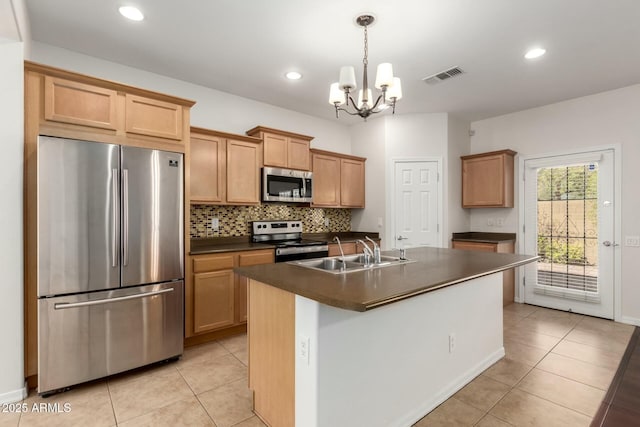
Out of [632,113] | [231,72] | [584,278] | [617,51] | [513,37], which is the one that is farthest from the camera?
[584,278]

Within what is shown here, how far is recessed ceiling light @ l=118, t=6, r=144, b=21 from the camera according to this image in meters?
2.31

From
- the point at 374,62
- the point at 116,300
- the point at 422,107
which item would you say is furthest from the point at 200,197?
the point at 422,107

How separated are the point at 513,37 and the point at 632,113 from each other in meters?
→ 2.31

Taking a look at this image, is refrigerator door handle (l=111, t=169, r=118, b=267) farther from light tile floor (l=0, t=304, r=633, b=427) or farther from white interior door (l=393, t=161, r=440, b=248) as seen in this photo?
white interior door (l=393, t=161, r=440, b=248)

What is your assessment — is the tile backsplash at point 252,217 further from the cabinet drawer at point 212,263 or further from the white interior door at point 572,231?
the white interior door at point 572,231

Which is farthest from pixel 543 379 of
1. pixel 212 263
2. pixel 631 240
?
pixel 212 263

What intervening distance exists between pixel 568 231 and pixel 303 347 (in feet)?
14.3

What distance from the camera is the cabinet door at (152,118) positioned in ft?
8.60

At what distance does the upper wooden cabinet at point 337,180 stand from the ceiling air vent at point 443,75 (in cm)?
167

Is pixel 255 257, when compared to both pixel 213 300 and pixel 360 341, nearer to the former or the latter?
pixel 213 300

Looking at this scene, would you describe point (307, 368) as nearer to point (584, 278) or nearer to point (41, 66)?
point (41, 66)

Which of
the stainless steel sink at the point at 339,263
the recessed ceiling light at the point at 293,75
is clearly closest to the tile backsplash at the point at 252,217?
the recessed ceiling light at the point at 293,75

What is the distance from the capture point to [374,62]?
3.14 m

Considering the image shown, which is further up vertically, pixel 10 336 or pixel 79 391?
pixel 10 336
